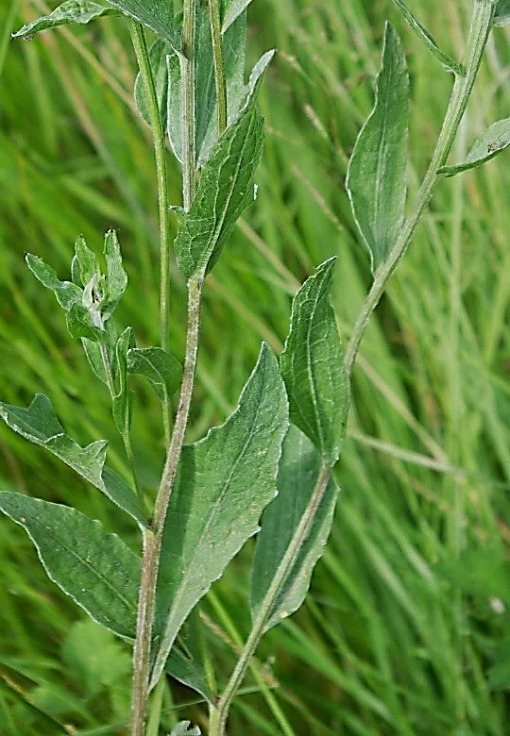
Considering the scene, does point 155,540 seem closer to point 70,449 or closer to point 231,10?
point 70,449

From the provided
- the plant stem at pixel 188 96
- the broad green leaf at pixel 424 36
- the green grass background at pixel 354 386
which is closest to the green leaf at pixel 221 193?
the plant stem at pixel 188 96

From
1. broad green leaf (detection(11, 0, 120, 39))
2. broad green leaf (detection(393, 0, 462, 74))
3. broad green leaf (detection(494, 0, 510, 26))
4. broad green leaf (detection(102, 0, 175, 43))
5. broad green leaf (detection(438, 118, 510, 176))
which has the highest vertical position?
broad green leaf (detection(11, 0, 120, 39))

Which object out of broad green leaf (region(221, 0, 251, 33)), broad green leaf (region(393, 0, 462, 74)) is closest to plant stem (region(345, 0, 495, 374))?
broad green leaf (region(393, 0, 462, 74))

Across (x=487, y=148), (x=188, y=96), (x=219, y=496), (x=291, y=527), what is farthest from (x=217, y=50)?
(x=291, y=527)

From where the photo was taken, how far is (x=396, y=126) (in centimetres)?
109

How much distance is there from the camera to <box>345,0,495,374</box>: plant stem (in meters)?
0.91

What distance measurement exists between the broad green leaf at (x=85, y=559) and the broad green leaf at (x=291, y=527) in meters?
0.16

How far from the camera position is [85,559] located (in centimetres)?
102

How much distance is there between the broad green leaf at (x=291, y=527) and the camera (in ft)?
3.58

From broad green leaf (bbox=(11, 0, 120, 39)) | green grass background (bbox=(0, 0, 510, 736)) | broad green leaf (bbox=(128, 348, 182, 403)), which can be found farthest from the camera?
green grass background (bbox=(0, 0, 510, 736))

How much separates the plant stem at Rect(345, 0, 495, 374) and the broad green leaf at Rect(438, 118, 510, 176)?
25 mm

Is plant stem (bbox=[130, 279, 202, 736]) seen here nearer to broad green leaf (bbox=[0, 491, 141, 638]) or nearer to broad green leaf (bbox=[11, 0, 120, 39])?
broad green leaf (bbox=[0, 491, 141, 638])

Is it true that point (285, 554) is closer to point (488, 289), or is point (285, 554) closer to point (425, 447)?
point (425, 447)

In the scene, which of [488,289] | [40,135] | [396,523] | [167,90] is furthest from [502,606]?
[40,135]
